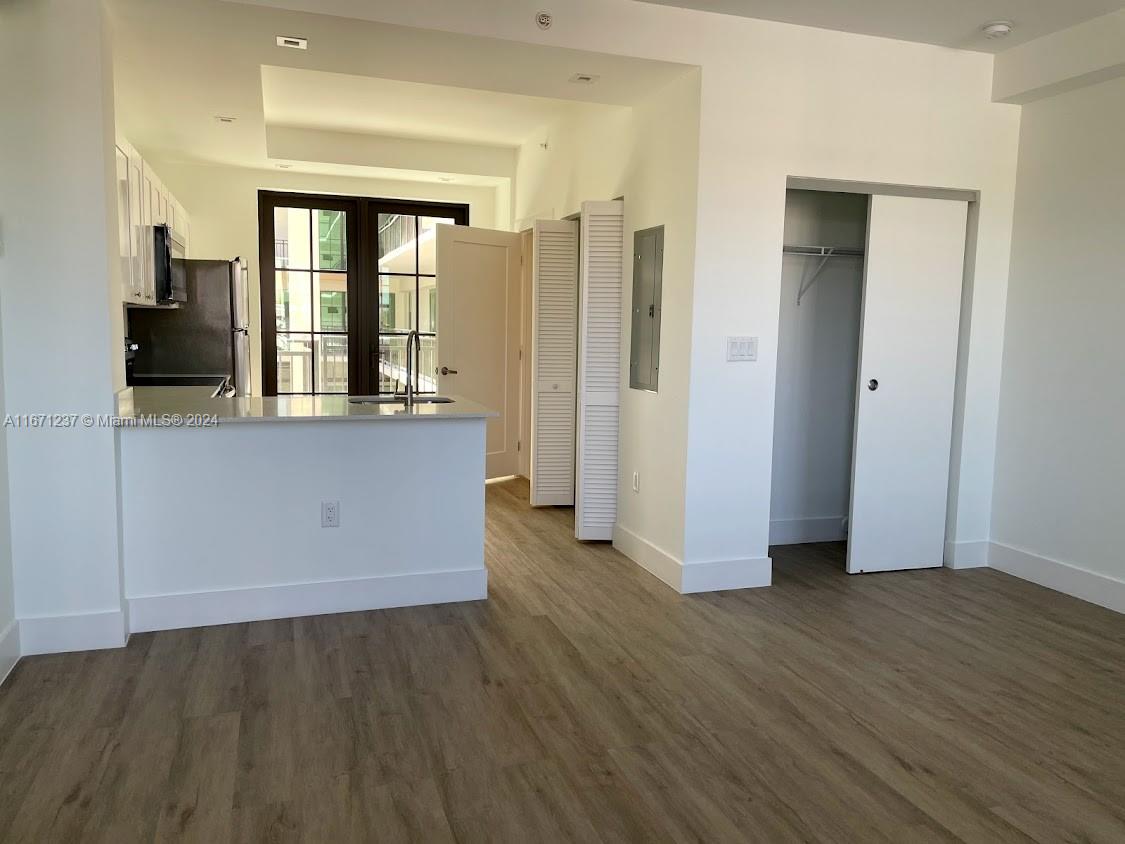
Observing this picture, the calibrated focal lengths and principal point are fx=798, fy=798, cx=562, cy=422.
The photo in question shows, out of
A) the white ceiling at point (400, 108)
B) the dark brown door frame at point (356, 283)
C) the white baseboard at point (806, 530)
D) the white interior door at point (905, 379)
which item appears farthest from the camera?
the dark brown door frame at point (356, 283)

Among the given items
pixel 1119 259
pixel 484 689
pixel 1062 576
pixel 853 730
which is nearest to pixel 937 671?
pixel 853 730

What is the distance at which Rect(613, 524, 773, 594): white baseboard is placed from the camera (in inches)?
156

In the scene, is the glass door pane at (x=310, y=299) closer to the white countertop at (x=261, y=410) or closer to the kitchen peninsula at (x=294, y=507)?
the white countertop at (x=261, y=410)

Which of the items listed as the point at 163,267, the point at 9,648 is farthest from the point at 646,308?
the point at 9,648

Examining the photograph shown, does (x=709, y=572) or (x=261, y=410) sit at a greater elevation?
(x=261, y=410)

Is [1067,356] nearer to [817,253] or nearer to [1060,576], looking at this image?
[1060,576]

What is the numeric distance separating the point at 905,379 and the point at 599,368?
168 centimetres

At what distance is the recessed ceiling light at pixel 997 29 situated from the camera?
12.2 ft

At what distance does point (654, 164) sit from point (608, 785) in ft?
10.2

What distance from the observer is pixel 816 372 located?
4832 mm

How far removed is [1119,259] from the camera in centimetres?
382

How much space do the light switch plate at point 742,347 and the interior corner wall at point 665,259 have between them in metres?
0.22

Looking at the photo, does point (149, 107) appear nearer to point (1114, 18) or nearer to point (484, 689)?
point (484, 689)

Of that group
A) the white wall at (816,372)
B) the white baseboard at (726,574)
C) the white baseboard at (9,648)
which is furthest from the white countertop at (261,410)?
the white wall at (816,372)
